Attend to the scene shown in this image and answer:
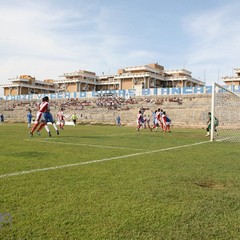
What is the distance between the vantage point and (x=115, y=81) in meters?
96.9

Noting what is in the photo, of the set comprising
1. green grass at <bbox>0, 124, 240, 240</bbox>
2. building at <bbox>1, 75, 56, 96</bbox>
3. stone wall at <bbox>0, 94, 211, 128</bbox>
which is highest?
Result: building at <bbox>1, 75, 56, 96</bbox>

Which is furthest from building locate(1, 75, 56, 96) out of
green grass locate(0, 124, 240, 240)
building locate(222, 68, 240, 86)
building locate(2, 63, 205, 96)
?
green grass locate(0, 124, 240, 240)

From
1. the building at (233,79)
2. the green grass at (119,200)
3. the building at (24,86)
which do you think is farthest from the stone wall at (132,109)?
the building at (24,86)

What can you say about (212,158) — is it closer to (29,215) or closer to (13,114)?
(29,215)

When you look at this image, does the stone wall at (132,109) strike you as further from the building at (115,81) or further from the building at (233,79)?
the building at (233,79)

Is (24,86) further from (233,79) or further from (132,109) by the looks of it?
(132,109)

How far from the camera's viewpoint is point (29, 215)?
3.54 meters

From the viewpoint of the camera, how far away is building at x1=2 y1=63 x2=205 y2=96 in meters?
87.9

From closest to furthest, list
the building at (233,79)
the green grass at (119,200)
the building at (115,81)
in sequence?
the green grass at (119,200)
the building at (233,79)
the building at (115,81)

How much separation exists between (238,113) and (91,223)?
3022cm

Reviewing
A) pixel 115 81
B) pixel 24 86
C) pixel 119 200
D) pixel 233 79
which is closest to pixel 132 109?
pixel 233 79

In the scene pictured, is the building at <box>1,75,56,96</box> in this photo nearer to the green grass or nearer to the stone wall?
the stone wall

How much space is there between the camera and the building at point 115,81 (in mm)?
87875

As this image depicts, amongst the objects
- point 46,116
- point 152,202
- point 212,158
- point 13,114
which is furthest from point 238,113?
point 13,114
